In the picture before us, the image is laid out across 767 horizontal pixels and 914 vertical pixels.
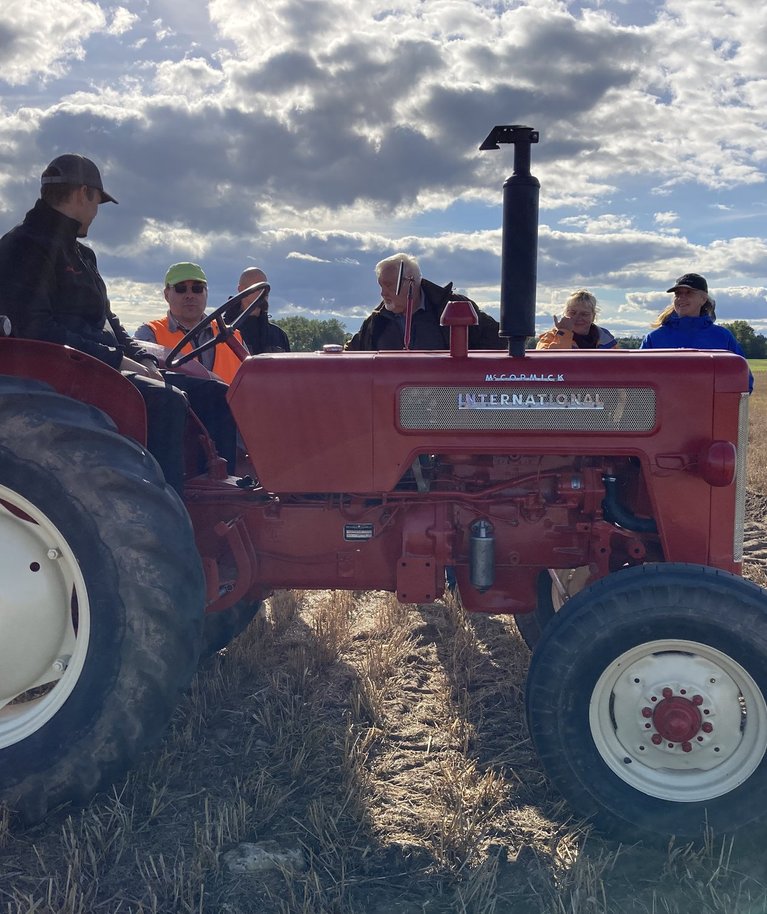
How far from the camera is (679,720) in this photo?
2486mm

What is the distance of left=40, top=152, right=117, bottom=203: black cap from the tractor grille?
5.08 ft

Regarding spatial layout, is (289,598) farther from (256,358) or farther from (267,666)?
(256,358)

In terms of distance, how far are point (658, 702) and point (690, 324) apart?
9.31 ft

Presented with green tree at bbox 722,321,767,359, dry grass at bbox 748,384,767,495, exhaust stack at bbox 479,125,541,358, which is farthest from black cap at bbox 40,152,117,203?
green tree at bbox 722,321,767,359

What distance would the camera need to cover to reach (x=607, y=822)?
2514mm

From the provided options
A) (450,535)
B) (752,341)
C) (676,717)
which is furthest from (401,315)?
(752,341)

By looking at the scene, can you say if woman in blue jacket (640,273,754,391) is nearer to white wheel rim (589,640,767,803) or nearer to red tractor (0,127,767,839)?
red tractor (0,127,767,839)

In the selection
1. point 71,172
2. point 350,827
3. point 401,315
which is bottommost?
point 350,827

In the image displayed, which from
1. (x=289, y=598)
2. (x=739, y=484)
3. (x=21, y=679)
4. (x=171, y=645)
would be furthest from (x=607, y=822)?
(x=289, y=598)

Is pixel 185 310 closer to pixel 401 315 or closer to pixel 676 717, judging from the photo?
pixel 401 315

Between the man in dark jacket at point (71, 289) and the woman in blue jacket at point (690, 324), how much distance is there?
2974mm

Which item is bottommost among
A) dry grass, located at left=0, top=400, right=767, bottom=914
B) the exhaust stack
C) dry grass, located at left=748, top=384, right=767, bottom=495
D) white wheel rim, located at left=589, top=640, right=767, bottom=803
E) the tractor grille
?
dry grass, located at left=0, top=400, right=767, bottom=914

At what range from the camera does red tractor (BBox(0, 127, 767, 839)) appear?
2465mm

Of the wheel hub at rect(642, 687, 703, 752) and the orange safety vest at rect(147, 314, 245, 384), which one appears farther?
the orange safety vest at rect(147, 314, 245, 384)
